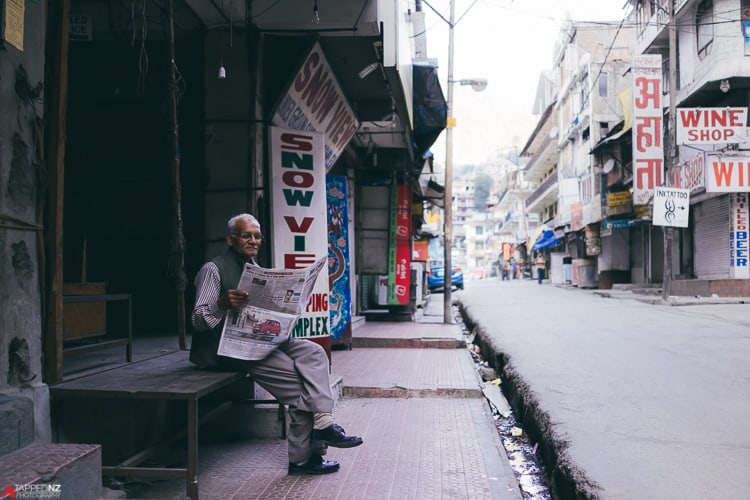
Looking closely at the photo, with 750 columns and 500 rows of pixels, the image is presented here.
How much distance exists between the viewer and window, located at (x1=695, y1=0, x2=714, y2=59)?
20797 millimetres

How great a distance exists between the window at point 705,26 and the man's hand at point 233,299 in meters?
22.0

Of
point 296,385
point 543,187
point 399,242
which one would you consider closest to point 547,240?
point 543,187

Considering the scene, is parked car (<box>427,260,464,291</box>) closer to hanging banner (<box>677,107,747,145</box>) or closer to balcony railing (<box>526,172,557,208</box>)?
hanging banner (<box>677,107,747,145</box>)

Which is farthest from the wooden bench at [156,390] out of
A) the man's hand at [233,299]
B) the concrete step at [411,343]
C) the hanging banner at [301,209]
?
the concrete step at [411,343]

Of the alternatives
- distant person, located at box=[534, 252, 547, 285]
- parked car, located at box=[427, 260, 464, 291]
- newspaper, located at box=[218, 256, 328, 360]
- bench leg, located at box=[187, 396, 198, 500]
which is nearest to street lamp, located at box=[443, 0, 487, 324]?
newspaper, located at box=[218, 256, 328, 360]

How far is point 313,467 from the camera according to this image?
377 centimetres

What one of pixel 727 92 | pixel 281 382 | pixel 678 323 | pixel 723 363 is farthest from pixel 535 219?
pixel 281 382

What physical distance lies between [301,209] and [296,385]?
1.97 meters

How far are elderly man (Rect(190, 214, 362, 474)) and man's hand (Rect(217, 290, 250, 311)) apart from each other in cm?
8

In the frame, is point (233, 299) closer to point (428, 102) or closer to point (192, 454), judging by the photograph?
point (192, 454)

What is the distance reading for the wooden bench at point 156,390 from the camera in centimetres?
310

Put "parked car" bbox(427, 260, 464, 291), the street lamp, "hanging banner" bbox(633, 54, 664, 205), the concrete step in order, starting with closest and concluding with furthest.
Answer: the concrete step
the street lamp
"hanging banner" bbox(633, 54, 664, 205)
"parked car" bbox(427, 260, 464, 291)

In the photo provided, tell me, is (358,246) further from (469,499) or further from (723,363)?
(469,499)

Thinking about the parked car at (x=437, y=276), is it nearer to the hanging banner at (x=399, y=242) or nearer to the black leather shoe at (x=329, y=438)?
the hanging banner at (x=399, y=242)
